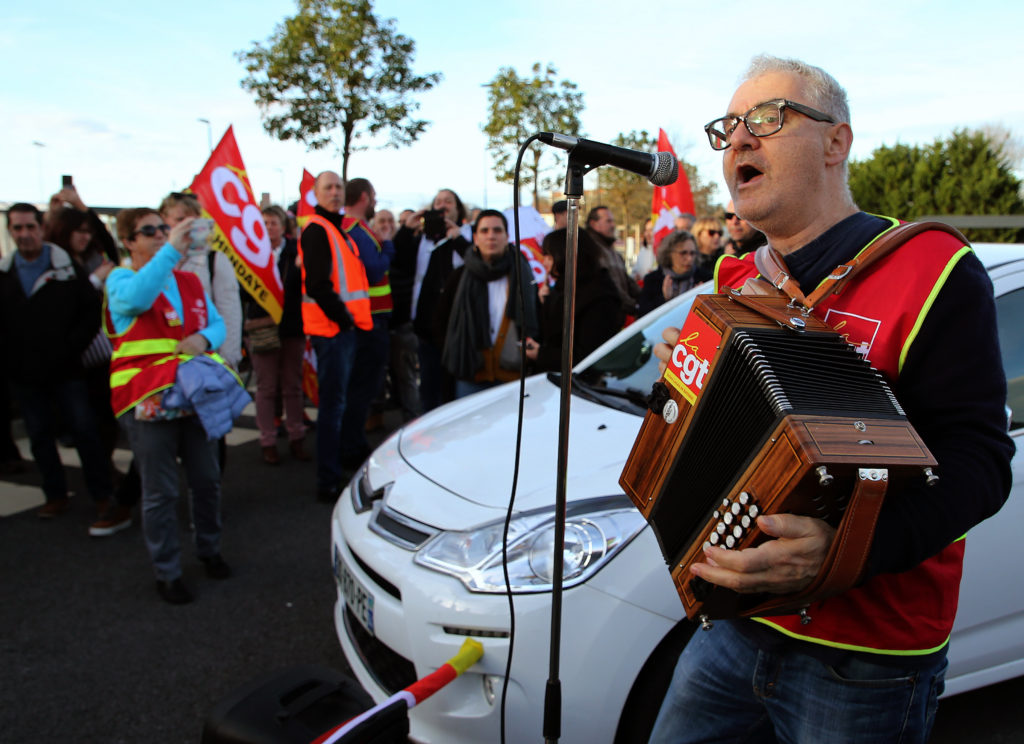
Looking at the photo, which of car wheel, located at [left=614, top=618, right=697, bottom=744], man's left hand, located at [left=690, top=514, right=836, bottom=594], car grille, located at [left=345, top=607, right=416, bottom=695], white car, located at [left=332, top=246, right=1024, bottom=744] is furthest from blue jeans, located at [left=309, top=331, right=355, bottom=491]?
man's left hand, located at [left=690, top=514, right=836, bottom=594]

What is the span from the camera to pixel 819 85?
138 centimetres

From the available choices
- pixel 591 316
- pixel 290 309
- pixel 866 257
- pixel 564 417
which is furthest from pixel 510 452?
pixel 290 309

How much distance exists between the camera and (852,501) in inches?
41.8

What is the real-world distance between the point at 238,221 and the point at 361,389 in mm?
1538

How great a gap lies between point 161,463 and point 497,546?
2.13 m

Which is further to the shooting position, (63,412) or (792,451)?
(63,412)

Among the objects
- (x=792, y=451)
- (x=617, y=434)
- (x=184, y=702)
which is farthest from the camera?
(x=184, y=702)

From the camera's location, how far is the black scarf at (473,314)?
4719 millimetres

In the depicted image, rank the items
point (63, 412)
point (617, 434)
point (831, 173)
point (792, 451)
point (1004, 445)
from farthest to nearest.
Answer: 1. point (63, 412)
2. point (617, 434)
3. point (831, 173)
4. point (1004, 445)
5. point (792, 451)

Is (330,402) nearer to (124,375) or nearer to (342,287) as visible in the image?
(342,287)

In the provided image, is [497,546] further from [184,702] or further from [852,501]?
[184,702]

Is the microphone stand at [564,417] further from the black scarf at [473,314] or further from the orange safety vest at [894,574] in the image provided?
the black scarf at [473,314]

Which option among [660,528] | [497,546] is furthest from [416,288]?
[660,528]

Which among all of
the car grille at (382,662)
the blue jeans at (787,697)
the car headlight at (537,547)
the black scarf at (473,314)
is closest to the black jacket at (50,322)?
the black scarf at (473,314)
